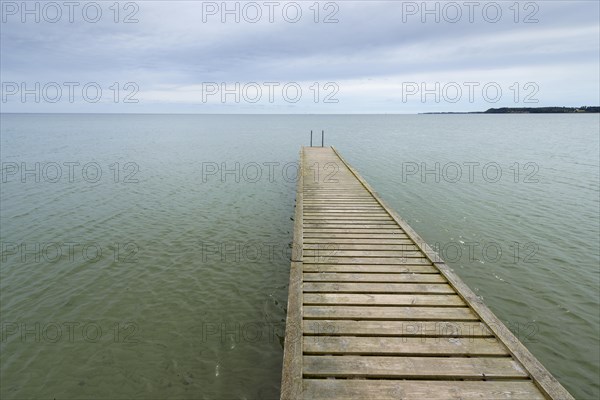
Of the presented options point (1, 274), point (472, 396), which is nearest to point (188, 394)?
point (472, 396)

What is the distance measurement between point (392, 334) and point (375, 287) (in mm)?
1329

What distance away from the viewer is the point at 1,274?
8984mm

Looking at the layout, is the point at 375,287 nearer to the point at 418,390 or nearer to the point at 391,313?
the point at 391,313

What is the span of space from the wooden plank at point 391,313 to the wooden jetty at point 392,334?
0.02 metres

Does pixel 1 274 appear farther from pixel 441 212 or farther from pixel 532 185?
pixel 532 185

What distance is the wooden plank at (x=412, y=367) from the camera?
399 centimetres

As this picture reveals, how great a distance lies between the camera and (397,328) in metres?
4.86

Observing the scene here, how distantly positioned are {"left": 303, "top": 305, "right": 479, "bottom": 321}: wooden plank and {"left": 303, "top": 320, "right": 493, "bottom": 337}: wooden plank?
0.10m

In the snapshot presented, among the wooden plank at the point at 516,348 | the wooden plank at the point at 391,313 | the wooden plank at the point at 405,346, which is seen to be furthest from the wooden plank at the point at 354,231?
the wooden plank at the point at 405,346

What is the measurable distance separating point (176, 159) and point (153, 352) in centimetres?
2683

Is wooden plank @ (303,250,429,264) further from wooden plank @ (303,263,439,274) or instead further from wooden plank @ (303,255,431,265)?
wooden plank @ (303,263,439,274)

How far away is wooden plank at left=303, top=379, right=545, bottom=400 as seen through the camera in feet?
12.1

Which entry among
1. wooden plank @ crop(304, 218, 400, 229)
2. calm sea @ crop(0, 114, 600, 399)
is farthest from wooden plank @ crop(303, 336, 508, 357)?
wooden plank @ crop(304, 218, 400, 229)

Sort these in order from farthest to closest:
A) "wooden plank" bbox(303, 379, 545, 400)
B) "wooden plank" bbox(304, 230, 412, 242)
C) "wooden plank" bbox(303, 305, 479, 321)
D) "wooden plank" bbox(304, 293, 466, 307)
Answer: "wooden plank" bbox(304, 230, 412, 242), "wooden plank" bbox(304, 293, 466, 307), "wooden plank" bbox(303, 305, 479, 321), "wooden plank" bbox(303, 379, 545, 400)
